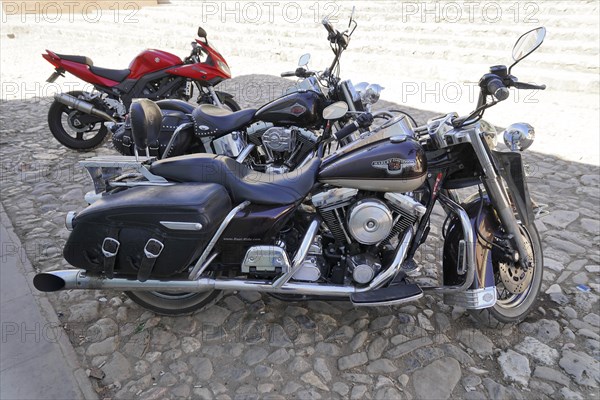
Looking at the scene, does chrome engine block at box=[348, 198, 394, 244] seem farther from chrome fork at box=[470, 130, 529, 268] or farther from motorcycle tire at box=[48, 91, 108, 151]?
motorcycle tire at box=[48, 91, 108, 151]

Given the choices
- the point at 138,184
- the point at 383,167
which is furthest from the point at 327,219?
the point at 138,184

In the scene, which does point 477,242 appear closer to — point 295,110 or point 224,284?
point 224,284

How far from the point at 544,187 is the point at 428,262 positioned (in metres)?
2.10

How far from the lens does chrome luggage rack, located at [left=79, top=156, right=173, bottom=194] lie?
244 cm

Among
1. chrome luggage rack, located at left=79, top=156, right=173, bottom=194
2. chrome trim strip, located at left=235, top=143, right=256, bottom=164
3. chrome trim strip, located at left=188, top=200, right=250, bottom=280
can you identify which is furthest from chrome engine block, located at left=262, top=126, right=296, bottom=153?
chrome trim strip, located at left=188, top=200, right=250, bottom=280

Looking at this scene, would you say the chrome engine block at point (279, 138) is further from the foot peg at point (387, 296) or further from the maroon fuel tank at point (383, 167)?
the foot peg at point (387, 296)

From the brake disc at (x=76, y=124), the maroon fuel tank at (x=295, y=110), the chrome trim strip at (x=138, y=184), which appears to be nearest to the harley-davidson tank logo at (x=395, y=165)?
the chrome trim strip at (x=138, y=184)

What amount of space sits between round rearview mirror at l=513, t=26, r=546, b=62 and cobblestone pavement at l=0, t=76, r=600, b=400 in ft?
5.34

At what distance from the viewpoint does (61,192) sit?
15.0ft

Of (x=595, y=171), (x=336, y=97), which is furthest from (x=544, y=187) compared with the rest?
(x=336, y=97)

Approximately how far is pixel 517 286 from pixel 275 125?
234 cm

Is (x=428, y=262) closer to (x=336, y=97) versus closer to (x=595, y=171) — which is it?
(x=336, y=97)

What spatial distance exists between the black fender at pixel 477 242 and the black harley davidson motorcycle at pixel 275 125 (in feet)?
4.98

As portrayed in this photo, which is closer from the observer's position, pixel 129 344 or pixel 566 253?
pixel 129 344
